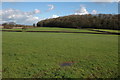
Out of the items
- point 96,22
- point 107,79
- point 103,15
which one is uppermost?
point 103,15

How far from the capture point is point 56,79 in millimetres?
4992

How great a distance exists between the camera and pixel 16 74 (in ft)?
17.6

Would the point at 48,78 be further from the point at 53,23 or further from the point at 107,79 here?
the point at 53,23

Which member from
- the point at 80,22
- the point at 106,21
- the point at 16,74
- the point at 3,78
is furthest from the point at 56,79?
the point at 80,22

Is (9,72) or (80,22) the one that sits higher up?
(80,22)

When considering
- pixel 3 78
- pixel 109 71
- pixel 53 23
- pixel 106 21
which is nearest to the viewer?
pixel 3 78

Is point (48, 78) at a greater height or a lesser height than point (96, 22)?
lesser

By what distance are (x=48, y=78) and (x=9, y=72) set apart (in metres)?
1.95

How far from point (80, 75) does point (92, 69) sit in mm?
1137

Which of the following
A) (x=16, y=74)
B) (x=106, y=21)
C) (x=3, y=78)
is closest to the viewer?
(x=3, y=78)

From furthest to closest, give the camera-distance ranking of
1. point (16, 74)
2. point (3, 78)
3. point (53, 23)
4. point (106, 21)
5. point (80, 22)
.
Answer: point (53, 23), point (80, 22), point (106, 21), point (16, 74), point (3, 78)

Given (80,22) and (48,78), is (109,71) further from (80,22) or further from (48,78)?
(80,22)

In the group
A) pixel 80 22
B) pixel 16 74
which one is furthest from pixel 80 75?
pixel 80 22

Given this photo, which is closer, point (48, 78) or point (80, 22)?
point (48, 78)
